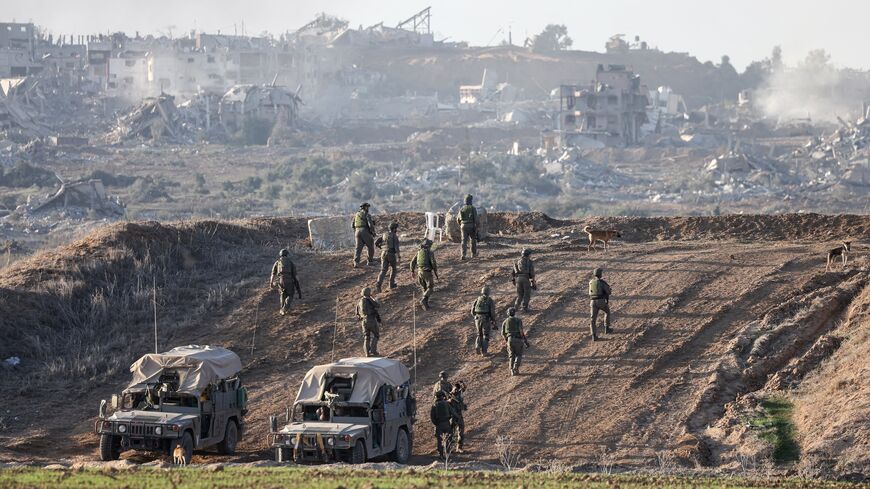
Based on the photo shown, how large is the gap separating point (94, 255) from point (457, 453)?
13.2m

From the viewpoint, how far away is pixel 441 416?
2098 cm

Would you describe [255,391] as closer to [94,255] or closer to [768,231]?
[94,255]

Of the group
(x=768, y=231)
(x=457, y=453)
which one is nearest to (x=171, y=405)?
(x=457, y=453)

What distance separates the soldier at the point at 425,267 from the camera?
28.1 metres

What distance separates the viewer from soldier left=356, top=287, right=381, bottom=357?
25.5 m

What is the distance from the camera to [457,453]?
70.1ft

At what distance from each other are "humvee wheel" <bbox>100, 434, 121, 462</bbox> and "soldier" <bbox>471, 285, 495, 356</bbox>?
7.51 meters

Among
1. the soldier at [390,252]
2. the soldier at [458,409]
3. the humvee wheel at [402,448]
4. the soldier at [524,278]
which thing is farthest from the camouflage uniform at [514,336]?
the soldier at [390,252]

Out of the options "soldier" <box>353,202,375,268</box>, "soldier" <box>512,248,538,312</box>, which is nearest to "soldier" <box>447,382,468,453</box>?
"soldier" <box>512,248,538,312</box>

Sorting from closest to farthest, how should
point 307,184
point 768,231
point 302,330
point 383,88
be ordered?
point 302,330 → point 768,231 → point 307,184 → point 383,88

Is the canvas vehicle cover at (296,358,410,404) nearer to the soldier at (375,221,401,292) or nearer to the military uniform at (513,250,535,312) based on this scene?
the military uniform at (513,250,535,312)

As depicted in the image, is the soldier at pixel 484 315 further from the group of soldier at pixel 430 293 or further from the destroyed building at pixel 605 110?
the destroyed building at pixel 605 110

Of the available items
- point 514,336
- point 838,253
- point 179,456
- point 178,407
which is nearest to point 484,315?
point 514,336

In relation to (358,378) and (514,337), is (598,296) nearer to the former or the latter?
(514,337)
